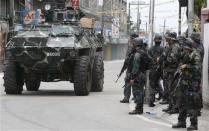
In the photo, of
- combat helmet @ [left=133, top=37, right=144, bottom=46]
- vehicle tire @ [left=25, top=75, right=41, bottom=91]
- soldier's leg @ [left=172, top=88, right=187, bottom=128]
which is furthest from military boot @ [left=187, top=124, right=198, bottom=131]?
vehicle tire @ [left=25, top=75, right=41, bottom=91]

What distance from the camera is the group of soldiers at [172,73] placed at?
11.6m

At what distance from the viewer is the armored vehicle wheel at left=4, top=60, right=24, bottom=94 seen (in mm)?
18906

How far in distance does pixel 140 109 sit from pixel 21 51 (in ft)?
17.9

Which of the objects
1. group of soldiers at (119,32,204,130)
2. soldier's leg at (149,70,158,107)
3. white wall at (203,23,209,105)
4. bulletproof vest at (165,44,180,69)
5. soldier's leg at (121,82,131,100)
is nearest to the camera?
group of soldiers at (119,32,204,130)

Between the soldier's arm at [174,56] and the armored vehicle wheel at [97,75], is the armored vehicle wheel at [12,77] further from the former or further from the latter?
the soldier's arm at [174,56]

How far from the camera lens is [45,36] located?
62.5 ft

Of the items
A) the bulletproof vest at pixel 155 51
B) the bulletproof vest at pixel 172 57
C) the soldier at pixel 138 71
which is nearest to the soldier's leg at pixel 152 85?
the bulletproof vest at pixel 155 51

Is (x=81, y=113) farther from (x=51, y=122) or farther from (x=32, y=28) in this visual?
(x=32, y=28)

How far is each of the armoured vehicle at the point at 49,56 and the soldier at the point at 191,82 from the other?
23.4 ft

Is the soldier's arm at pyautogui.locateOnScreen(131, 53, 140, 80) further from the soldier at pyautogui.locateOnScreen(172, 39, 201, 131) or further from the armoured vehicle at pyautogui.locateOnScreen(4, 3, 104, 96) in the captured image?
the armoured vehicle at pyautogui.locateOnScreen(4, 3, 104, 96)

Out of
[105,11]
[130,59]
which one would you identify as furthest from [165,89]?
[105,11]

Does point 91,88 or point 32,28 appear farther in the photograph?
point 91,88

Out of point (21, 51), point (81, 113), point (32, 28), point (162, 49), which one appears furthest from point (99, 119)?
point (32, 28)

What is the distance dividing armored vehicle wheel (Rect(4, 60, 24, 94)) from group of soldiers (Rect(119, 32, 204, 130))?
365cm
